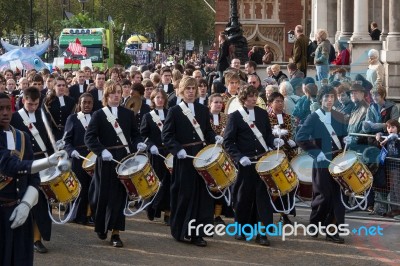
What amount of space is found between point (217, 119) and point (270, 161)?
2.40 meters

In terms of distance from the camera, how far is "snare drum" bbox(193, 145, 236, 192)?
41.0ft

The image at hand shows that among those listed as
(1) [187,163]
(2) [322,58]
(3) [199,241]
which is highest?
(2) [322,58]

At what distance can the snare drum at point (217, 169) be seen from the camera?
492 inches

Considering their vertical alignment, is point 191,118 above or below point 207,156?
above

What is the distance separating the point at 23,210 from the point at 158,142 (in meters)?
6.10

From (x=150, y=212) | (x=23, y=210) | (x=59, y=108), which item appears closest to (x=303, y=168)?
(x=150, y=212)

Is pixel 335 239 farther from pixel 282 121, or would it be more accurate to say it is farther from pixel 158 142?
pixel 158 142

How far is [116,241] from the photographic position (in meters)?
12.8

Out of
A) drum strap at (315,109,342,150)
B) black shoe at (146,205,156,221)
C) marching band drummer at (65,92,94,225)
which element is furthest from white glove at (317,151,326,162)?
marching band drummer at (65,92,94,225)

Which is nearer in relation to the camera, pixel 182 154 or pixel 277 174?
pixel 277 174

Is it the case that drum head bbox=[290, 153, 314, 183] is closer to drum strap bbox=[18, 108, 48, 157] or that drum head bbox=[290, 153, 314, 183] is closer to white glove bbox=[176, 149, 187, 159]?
white glove bbox=[176, 149, 187, 159]

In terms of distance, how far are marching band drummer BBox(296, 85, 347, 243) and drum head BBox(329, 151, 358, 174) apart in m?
0.12

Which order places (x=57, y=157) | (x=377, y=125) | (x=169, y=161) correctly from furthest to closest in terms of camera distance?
(x=377, y=125) < (x=169, y=161) < (x=57, y=157)

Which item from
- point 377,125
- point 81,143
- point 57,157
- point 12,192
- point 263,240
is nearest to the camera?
point 57,157
